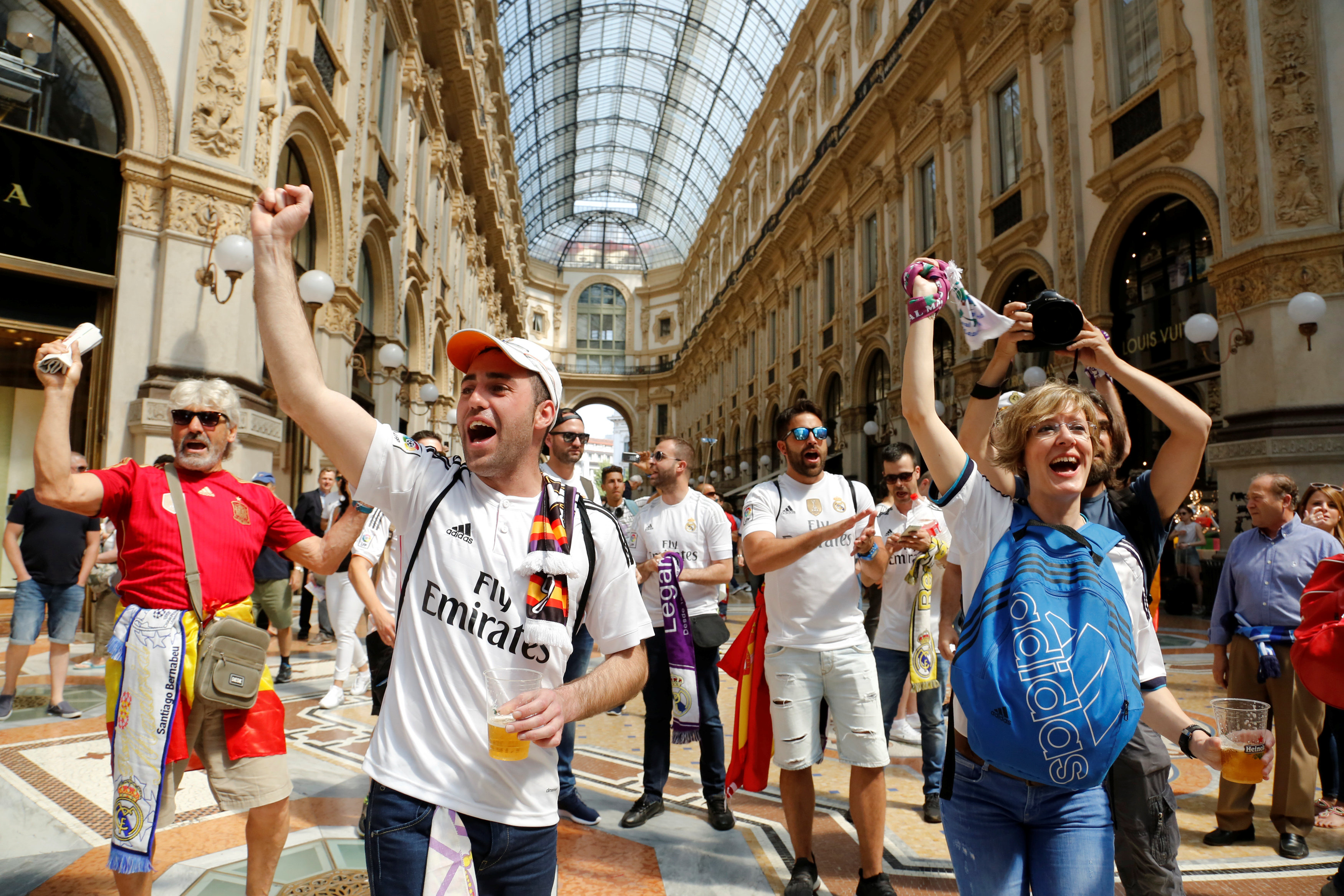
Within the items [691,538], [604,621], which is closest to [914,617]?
[691,538]

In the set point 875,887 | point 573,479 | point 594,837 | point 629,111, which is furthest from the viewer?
point 629,111

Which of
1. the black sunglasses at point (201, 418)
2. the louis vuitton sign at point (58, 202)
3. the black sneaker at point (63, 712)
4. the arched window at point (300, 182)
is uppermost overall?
the arched window at point (300, 182)

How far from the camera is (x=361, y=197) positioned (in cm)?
1262

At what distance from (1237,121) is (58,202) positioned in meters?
13.7

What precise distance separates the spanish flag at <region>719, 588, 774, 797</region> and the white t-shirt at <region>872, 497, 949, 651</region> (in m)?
1.00

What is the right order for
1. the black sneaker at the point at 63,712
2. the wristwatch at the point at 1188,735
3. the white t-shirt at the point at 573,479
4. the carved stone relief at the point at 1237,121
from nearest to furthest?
the wristwatch at the point at 1188,735 < the white t-shirt at the point at 573,479 < the black sneaker at the point at 63,712 < the carved stone relief at the point at 1237,121

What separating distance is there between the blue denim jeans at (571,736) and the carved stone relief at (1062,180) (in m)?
11.5

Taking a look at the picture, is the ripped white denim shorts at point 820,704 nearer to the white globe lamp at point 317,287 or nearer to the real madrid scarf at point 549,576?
the real madrid scarf at point 549,576

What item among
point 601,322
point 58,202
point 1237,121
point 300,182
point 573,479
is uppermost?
point 601,322

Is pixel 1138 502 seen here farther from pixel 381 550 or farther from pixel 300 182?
pixel 300 182

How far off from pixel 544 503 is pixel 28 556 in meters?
5.80

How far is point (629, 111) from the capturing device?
49.2m

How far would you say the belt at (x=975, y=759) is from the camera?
5.65 ft

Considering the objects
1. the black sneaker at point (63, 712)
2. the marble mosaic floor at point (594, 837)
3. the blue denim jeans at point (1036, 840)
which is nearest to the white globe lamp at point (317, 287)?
the black sneaker at point (63, 712)
